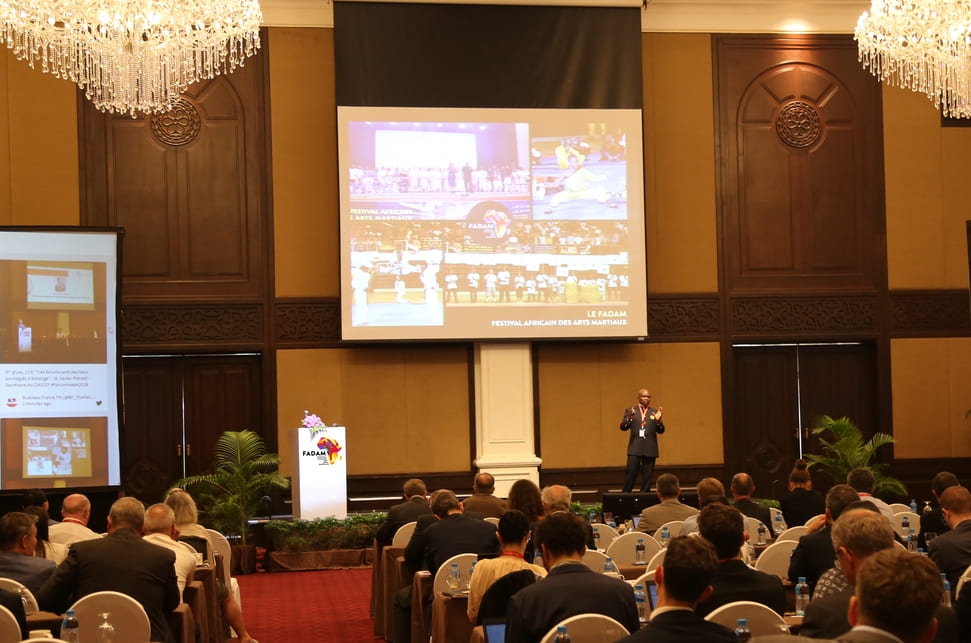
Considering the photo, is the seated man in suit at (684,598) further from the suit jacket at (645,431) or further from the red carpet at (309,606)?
the suit jacket at (645,431)

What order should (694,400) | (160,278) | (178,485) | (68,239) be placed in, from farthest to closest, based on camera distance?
(694,400)
(160,278)
(178,485)
(68,239)

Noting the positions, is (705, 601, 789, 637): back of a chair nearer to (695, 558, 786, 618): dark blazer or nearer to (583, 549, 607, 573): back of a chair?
(695, 558, 786, 618): dark blazer

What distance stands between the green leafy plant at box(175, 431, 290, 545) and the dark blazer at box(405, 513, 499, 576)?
5.62 metres

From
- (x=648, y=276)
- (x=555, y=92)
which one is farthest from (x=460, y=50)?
(x=648, y=276)

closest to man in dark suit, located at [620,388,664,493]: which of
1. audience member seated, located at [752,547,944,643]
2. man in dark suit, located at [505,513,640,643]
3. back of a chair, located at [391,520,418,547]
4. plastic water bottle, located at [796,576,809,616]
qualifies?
back of a chair, located at [391,520,418,547]

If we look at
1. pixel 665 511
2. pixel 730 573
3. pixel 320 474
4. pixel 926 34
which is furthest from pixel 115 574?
pixel 926 34

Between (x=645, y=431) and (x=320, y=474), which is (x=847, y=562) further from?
(x=645, y=431)

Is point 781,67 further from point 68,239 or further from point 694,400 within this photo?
point 68,239

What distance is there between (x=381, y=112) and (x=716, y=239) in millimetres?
4514

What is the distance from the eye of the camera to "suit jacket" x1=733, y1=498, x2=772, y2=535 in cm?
775

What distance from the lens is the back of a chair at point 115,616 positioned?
4.68 meters

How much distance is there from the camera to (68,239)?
10570 mm

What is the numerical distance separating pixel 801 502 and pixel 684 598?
521 centimetres

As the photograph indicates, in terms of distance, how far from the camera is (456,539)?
6.45 meters
